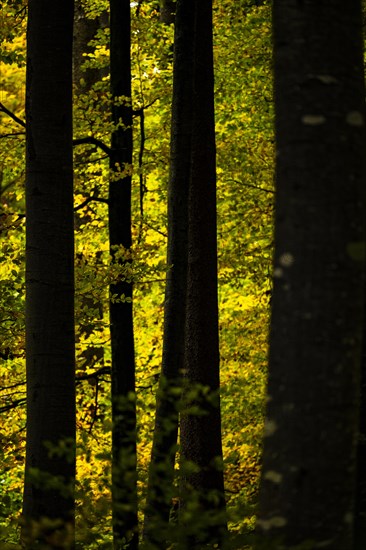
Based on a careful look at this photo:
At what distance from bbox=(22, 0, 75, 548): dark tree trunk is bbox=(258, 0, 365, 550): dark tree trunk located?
3.33 metres

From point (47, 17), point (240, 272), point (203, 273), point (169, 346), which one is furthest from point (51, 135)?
point (240, 272)

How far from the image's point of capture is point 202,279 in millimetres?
11906

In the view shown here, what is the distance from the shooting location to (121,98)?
10.2 meters

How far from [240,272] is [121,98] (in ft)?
20.7

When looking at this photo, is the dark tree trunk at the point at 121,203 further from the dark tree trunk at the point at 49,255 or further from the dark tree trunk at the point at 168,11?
the dark tree trunk at the point at 168,11

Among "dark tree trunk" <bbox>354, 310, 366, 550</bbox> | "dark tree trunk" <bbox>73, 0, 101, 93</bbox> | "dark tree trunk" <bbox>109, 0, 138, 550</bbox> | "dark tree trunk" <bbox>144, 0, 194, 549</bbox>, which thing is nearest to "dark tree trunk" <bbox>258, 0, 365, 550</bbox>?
"dark tree trunk" <bbox>354, 310, 366, 550</bbox>

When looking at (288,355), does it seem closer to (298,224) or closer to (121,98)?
(298,224)

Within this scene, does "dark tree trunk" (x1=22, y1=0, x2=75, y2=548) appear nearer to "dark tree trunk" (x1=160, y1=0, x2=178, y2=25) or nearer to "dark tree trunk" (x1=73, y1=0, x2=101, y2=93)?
"dark tree trunk" (x1=160, y1=0, x2=178, y2=25)

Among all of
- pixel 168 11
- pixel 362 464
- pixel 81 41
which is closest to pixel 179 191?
pixel 362 464

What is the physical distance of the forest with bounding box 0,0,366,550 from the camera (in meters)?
4.05

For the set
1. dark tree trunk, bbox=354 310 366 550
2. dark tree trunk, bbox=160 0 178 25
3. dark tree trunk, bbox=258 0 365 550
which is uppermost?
dark tree trunk, bbox=160 0 178 25

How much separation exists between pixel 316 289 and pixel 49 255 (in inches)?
145

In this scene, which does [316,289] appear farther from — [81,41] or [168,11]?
[81,41]

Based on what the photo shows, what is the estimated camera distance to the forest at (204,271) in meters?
4.05
